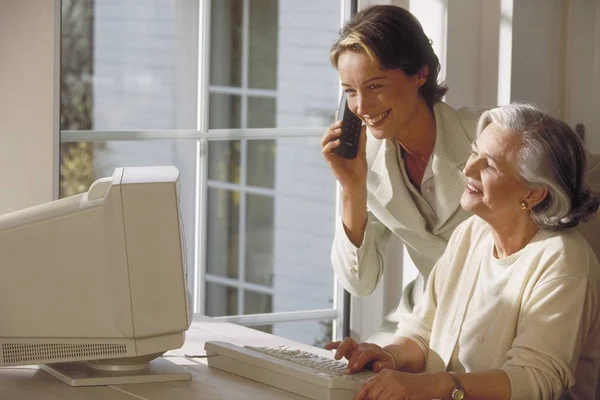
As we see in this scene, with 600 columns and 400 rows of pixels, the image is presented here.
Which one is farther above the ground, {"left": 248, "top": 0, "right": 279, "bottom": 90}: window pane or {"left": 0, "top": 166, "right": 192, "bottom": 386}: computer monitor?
{"left": 248, "top": 0, "right": 279, "bottom": 90}: window pane

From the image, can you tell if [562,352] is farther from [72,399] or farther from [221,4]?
[221,4]

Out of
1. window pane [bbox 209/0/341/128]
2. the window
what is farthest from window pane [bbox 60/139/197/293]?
window pane [bbox 209/0/341/128]

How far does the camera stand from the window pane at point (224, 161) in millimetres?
3033

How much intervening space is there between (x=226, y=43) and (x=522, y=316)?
1422 millimetres

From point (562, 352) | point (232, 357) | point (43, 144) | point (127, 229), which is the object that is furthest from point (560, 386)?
point (43, 144)

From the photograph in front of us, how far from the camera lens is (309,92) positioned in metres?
3.24

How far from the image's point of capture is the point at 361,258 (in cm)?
263

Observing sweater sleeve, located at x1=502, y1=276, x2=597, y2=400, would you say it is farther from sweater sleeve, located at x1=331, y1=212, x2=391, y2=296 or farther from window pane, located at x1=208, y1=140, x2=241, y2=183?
window pane, located at x1=208, y1=140, x2=241, y2=183

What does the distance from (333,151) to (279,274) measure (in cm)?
73

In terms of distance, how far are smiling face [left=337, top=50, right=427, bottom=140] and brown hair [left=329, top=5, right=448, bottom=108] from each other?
2 centimetres

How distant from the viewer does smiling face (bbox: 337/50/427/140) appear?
249 cm

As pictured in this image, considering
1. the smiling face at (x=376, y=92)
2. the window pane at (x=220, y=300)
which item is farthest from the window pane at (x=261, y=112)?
the smiling face at (x=376, y=92)

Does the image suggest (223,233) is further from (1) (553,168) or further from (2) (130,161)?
(1) (553,168)

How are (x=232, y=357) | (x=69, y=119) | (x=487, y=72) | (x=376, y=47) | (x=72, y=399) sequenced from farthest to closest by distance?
(x=487, y=72), (x=69, y=119), (x=376, y=47), (x=232, y=357), (x=72, y=399)
